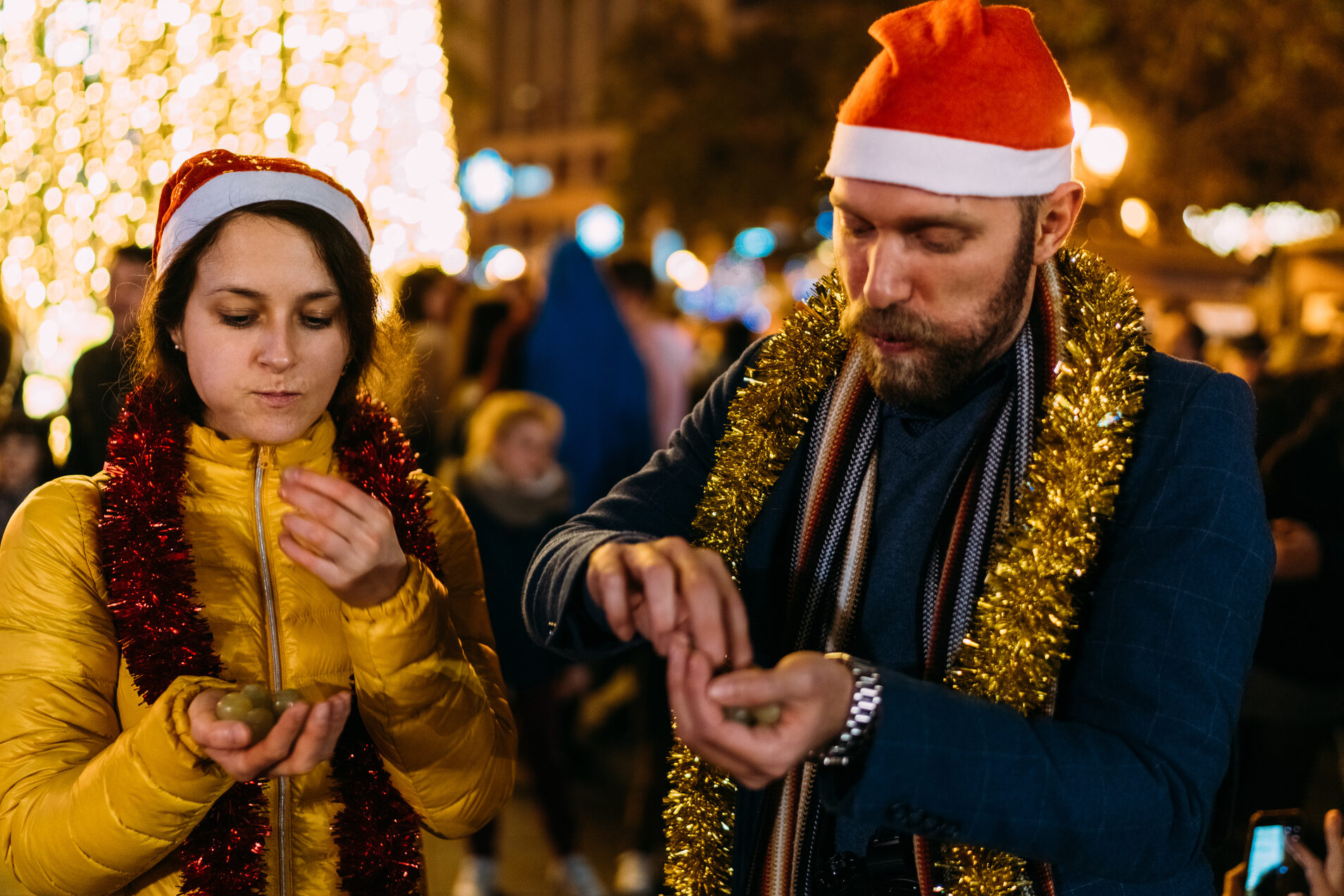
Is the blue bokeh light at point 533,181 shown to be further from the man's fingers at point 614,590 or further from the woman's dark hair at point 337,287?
the man's fingers at point 614,590

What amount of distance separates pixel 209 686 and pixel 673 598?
814mm

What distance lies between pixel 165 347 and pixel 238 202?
1.03ft

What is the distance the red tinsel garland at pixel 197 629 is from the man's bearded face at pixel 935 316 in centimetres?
88

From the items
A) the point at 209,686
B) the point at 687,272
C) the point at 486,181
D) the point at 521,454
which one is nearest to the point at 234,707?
the point at 209,686

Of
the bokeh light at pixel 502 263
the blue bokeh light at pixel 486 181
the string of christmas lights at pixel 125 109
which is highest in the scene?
the blue bokeh light at pixel 486 181

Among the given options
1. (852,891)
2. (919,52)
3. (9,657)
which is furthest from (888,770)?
(9,657)

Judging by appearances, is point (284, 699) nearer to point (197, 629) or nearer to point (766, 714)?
point (197, 629)

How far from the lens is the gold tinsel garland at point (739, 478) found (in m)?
1.91

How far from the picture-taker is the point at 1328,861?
2.16 m

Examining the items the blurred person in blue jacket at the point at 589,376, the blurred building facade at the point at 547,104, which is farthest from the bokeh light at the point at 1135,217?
the blurred building facade at the point at 547,104

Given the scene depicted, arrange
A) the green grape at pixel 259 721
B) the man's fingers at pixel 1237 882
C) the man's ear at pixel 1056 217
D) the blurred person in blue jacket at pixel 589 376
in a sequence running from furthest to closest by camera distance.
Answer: the blurred person in blue jacket at pixel 589 376 < the man's fingers at pixel 1237 882 < the man's ear at pixel 1056 217 < the green grape at pixel 259 721

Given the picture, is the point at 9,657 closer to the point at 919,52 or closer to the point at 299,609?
the point at 299,609

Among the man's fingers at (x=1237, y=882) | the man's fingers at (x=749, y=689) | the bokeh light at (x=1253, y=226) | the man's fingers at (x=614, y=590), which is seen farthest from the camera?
the bokeh light at (x=1253, y=226)

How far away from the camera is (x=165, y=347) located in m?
2.09
